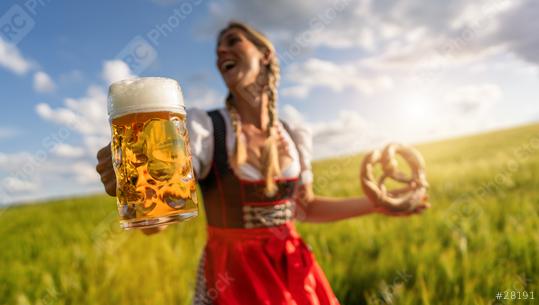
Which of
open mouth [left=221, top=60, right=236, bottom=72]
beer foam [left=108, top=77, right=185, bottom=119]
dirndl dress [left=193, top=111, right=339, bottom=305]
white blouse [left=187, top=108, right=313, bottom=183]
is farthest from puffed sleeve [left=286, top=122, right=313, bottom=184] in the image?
beer foam [left=108, top=77, right=185, bottom=119]

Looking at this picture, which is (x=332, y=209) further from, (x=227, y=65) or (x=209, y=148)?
(x=227, y=65)

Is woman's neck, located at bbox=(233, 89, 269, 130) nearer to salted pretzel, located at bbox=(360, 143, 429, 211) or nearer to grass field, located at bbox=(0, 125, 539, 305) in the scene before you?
salted pretzel, located at bbox=(360, 143, 429, 211)

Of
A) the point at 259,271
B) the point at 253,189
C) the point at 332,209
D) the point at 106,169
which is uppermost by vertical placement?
the point at 106,169

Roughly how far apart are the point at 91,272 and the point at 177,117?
2.57 meters

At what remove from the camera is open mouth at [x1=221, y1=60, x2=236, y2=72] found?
179 cm

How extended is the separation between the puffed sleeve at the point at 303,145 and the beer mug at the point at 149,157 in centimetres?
84

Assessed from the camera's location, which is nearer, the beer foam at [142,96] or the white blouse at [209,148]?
the beer foam at [142,96]

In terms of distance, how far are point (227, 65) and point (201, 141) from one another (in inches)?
14.3

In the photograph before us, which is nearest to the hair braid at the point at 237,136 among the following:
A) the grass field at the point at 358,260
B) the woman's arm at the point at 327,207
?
the woman's arm at the point at 327,207

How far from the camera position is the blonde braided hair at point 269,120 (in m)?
1.62

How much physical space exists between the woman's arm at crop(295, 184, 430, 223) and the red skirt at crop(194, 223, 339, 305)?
30cm

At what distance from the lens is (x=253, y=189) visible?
161 centimetres

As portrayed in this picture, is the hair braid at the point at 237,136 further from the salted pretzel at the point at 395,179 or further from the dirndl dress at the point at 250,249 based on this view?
the salted pretzel at the point at 395,179

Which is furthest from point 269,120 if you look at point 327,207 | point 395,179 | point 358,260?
point 358,260
